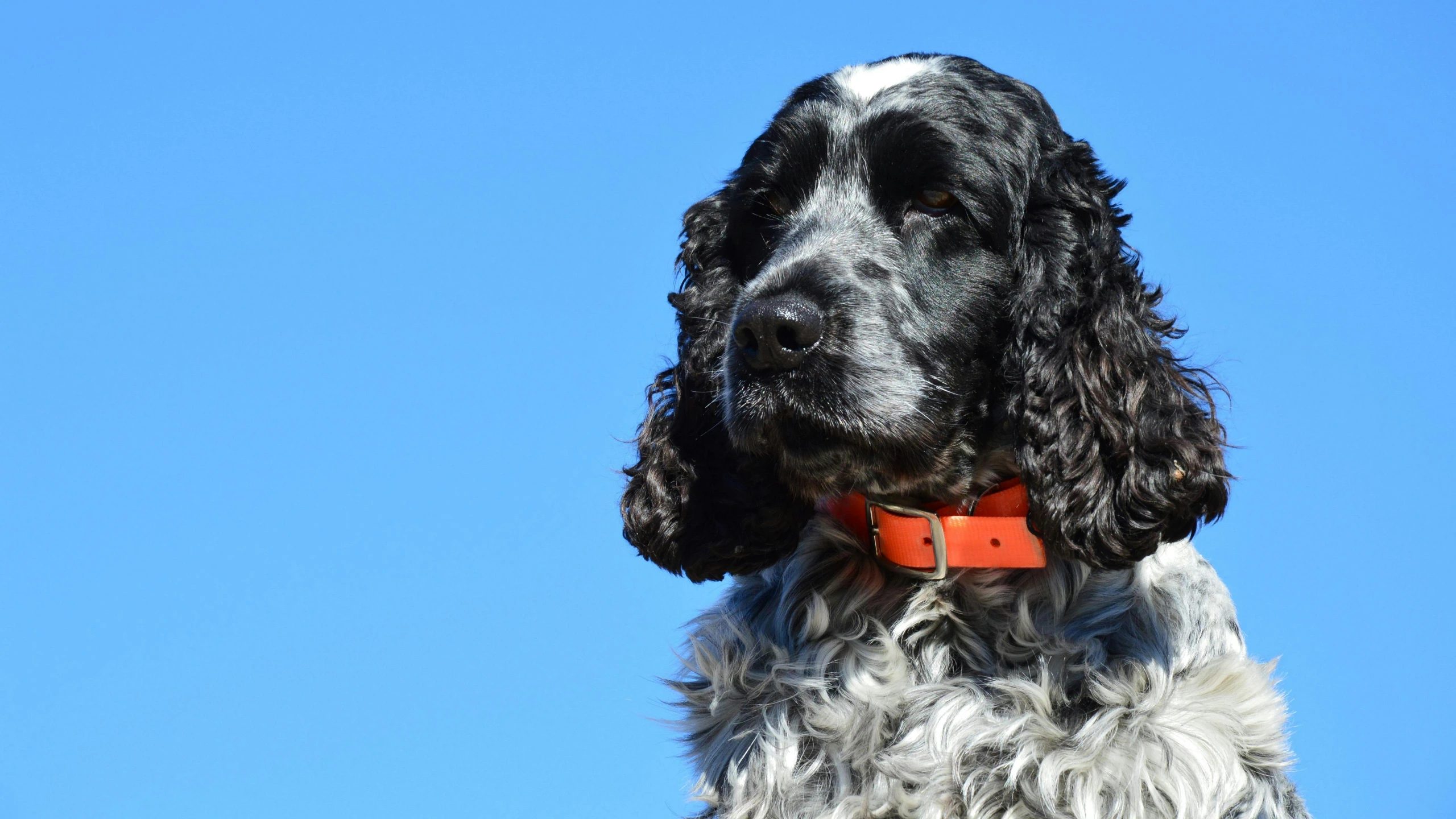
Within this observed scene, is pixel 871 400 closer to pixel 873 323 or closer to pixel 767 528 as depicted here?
pixel 873 323

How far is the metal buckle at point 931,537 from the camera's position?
4.47 metres

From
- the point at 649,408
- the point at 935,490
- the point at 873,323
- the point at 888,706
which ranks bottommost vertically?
the point at 888,706

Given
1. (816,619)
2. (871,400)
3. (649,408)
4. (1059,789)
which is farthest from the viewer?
(649,408)

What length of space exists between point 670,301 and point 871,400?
142cm

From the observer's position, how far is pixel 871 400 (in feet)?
14.3

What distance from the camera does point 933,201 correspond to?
471 centimetres

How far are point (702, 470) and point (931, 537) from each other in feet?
3.38

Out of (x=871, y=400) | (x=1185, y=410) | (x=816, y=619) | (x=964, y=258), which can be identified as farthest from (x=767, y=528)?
(x=1185, y=410)

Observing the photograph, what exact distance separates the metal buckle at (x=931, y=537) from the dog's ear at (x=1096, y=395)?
0.98 ft

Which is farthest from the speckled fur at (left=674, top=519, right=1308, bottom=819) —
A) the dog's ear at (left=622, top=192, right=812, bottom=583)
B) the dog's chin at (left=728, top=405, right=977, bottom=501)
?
the dog's chin at (left=728, top=405, right=977, bottom=501)

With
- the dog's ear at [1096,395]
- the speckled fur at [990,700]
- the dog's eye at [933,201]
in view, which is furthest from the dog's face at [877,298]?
the speckled fur at [990,700]

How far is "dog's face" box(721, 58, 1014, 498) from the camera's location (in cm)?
436

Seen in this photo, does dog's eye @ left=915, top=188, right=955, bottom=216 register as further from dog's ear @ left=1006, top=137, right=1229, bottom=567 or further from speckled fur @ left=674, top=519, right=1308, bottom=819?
speckled fur @ left=674, top=519, right=1308, bottom=819

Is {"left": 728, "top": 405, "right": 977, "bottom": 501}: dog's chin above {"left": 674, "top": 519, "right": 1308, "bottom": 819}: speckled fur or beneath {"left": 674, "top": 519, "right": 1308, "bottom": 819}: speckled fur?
above
